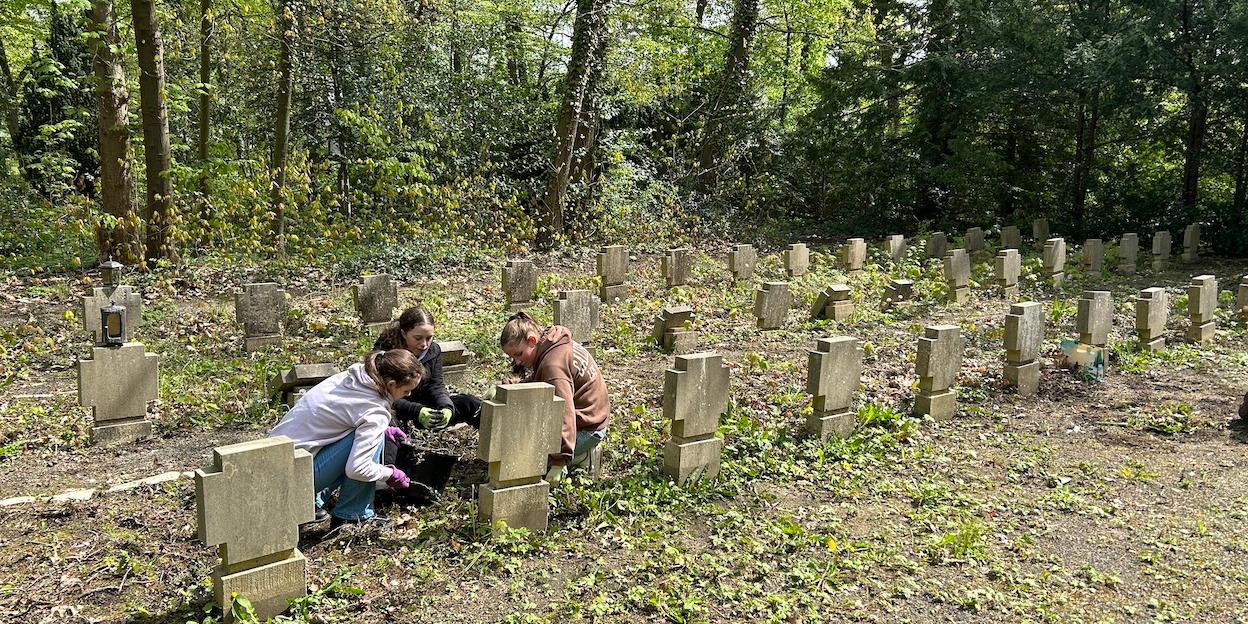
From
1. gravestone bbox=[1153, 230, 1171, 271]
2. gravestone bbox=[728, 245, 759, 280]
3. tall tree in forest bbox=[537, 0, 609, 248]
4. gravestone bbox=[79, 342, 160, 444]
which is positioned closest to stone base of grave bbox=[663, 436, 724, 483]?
gravestone bbox=[79, 342, 160, 444]

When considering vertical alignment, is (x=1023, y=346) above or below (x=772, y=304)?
below

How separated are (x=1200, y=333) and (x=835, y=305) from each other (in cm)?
368

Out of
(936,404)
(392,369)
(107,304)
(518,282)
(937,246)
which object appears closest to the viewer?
(392,369)

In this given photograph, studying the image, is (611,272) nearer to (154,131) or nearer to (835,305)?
(835,305)

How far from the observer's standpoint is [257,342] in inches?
333

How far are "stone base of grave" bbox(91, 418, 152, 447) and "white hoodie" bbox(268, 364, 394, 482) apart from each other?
7.43ft

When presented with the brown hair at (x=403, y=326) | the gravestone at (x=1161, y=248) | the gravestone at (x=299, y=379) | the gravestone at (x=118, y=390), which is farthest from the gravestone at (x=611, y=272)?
the gravestone at (x=1161, y=248)

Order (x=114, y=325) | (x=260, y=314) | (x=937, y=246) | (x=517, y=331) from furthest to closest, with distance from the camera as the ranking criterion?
(x=937, y=246) < (x=260, y=314) < (x=114, y=325) < (x=517, y=331)

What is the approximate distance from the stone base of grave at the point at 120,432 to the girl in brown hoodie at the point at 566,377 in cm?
285

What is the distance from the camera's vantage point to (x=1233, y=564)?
4371mm

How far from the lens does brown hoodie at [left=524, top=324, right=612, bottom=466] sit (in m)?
4.98

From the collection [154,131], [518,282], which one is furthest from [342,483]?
[154,131]

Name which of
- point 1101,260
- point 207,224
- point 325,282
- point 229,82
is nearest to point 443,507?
point 325,282

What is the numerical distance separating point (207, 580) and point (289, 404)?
2.70m
